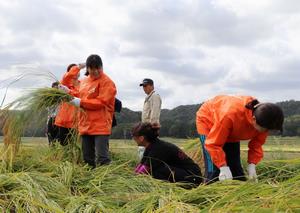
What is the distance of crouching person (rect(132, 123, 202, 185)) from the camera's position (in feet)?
15.1

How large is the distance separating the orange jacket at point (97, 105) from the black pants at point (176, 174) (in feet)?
2.77

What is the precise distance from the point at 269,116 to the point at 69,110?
2.88 m

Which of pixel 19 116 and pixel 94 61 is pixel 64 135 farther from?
pixel 19 116

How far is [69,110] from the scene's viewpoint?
5.79 meters

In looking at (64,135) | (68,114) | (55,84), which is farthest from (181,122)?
(55,84)

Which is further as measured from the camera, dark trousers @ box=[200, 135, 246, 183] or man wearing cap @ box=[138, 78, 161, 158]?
man wearing cap @ box=[138, 78, 161, 158]

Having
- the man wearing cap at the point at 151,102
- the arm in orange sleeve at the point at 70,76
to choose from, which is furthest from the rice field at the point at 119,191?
the man wearing cap at the point at 151,102

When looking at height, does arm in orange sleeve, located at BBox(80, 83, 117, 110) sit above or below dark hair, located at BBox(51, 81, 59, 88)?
below

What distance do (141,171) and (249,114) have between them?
4.10ft

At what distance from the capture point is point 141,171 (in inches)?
181

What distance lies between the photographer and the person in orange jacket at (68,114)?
5729 mm

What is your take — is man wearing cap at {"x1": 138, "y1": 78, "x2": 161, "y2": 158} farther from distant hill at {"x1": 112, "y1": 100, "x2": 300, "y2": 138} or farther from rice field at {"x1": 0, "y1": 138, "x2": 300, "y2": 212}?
rice field at {"x1": 0, "y1": 138, "x2": 300, "y2": 212}

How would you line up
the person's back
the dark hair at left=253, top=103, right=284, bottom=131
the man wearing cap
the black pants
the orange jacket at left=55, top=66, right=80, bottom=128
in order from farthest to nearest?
the man wearing cap → the orange jacket at left=55, top=66, right=80, bottom=128 → the person's back → the black pants → the dark hair at left=253, top=103, right=284, bottom=131

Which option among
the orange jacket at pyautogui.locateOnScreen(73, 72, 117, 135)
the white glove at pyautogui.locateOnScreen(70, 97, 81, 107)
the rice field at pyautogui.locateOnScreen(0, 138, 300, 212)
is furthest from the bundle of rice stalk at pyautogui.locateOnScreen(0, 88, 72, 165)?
the orange jacket at pyautogui.locateOnScreen(73, 72, 117, 135)
